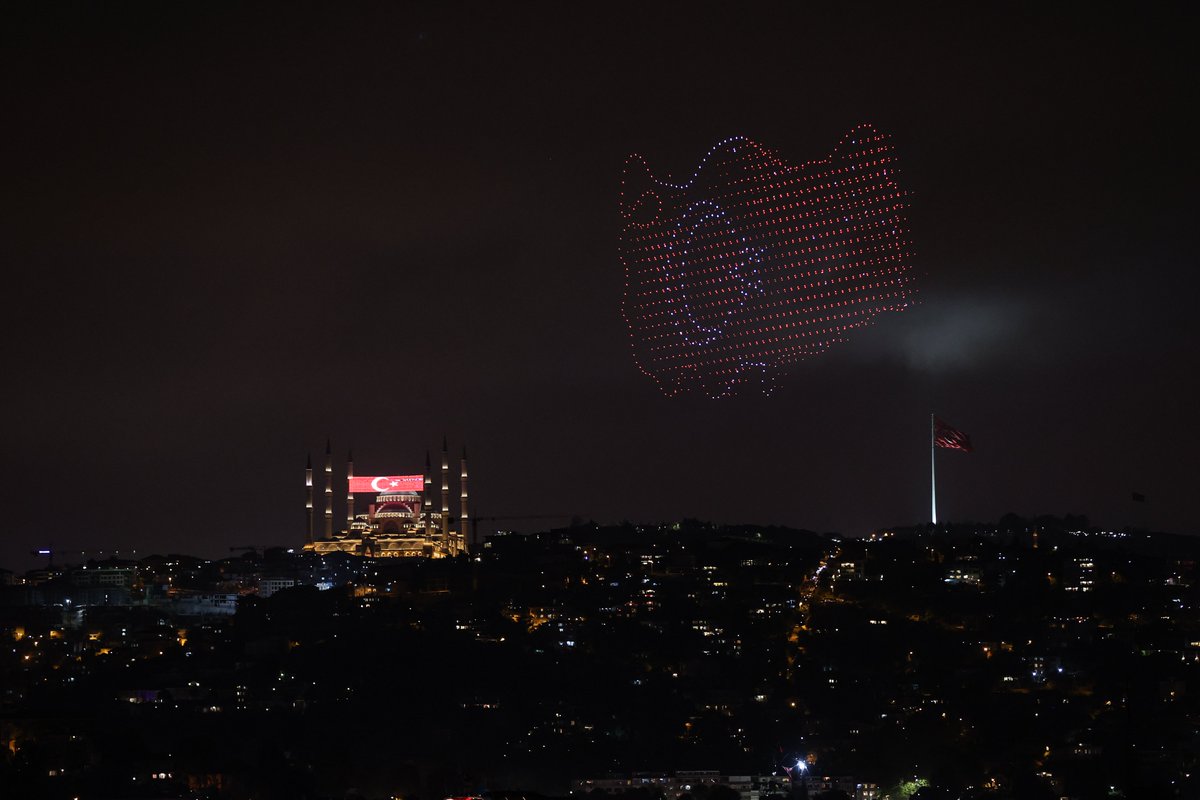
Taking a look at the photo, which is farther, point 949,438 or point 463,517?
point 463,517

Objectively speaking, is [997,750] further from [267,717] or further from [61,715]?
[61,715]

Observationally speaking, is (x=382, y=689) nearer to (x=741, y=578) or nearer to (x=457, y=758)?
(x=457, y=758)

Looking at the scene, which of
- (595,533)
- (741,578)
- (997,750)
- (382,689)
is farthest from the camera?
(595,533)

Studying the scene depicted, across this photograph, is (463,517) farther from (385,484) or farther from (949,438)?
(949,438)

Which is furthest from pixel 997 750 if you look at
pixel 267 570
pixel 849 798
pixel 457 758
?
pixel 267 570

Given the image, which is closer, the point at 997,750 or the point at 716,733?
the point at 997,750

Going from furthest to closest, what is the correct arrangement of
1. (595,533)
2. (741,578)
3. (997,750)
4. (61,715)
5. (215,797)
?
(595,533), (741,578), (61,715), (997,750), (215,797)

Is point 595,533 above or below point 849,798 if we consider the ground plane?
above
